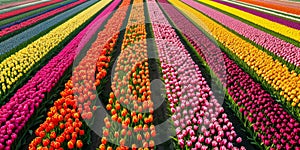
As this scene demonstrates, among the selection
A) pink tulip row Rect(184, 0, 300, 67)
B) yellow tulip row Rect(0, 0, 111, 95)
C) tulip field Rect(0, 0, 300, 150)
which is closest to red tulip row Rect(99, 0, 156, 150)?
tulip field Rect(0, 0, 300, 150)

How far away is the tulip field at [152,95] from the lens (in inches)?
196

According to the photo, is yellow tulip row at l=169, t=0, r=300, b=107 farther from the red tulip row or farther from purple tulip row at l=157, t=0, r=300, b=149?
the red tulip row

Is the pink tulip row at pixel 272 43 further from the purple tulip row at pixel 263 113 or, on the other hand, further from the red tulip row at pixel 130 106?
the red tulip row at pixel 130 106

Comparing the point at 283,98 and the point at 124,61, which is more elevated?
the point at 124,61

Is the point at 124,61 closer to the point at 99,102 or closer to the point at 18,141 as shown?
the point at 99,102

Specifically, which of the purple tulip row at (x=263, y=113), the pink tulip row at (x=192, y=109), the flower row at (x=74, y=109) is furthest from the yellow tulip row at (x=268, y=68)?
the flower row at (x=74, y=109)

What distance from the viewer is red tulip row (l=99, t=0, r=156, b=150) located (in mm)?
4883

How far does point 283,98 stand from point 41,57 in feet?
28.3

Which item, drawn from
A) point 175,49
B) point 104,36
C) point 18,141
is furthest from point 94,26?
point 18,141

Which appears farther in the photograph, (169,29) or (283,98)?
(169,29)

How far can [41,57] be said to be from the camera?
1013 cm

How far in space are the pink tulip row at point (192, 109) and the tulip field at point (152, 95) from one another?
0.09 ft

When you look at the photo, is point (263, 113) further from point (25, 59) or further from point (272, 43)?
point (25, 59)

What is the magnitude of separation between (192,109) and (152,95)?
143 centimetres
